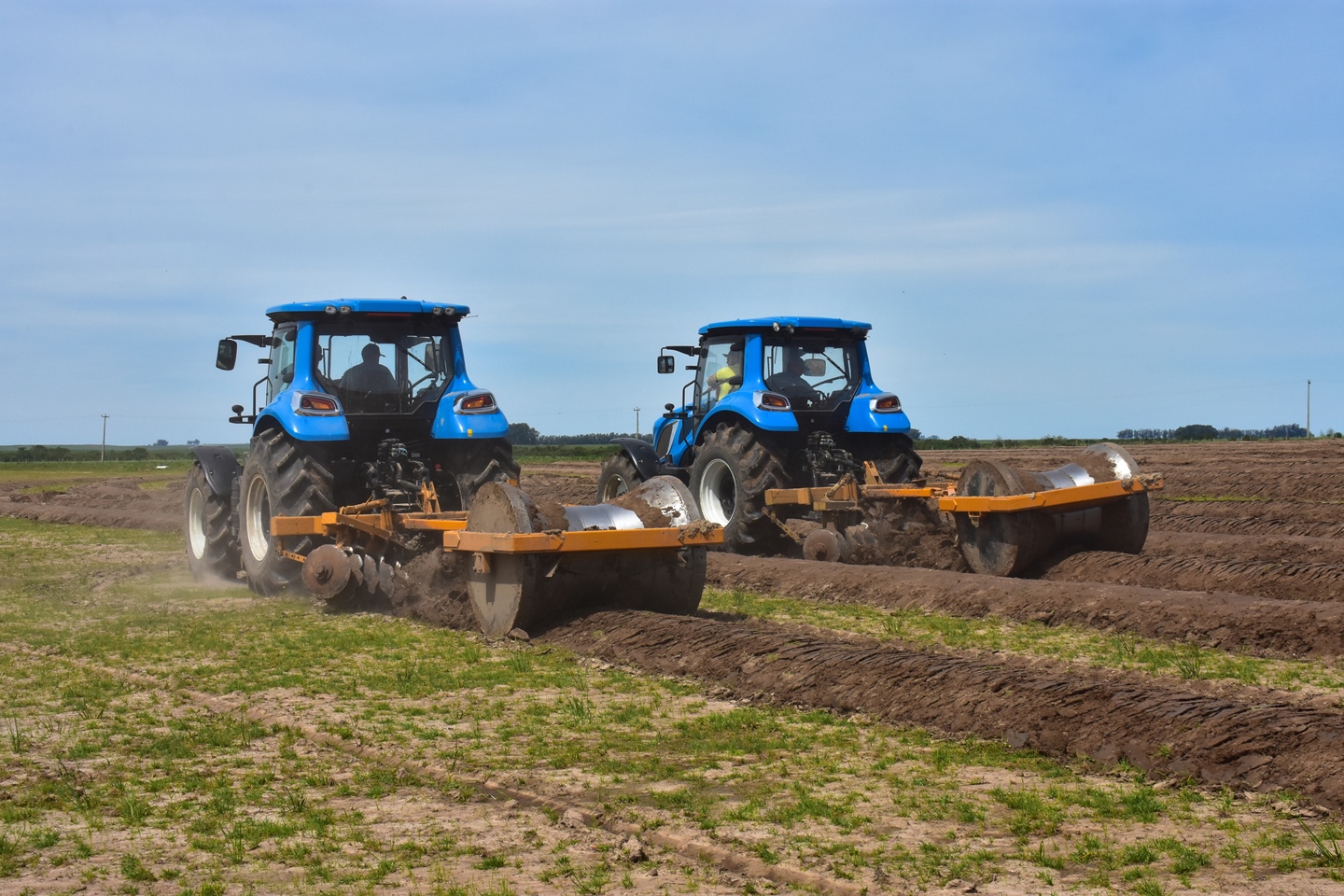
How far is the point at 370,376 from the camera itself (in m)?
11.9

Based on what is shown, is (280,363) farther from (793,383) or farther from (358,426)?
(793,383)

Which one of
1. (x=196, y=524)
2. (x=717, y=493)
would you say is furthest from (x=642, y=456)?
(x=196, y=524)

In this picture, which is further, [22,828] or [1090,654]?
[1090,654]

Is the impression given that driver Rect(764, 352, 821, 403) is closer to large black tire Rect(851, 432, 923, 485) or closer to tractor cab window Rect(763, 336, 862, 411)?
tractor cab window Rect(763, 336, 862, 411)

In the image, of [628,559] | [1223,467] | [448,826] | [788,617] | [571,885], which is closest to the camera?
[571,885]

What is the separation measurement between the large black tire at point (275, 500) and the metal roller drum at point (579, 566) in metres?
2.12

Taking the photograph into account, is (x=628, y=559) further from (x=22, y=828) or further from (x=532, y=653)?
(x=22, y=828)

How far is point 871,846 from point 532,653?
4.32m

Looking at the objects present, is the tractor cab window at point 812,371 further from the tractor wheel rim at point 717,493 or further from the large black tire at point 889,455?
the tractor wheel rim at point 717,493

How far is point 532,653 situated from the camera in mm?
8727

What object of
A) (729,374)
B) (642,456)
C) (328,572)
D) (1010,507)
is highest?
(729,374)

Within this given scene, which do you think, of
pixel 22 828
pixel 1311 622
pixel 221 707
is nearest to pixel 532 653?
pixel 221 707

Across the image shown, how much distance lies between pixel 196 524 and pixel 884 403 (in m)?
6.84

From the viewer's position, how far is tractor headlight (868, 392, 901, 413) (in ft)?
45.3
